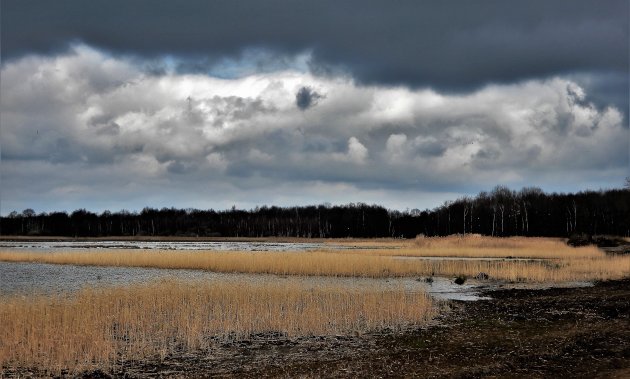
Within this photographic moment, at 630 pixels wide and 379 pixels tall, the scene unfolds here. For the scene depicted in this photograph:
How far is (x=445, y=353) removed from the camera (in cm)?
1195

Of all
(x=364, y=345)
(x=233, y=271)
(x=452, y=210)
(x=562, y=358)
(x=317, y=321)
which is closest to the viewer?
(x=562, y=358)

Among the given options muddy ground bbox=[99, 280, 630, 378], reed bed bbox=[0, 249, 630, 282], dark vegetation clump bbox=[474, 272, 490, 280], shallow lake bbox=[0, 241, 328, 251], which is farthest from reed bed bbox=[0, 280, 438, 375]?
shallow lake bbox=[0, 241, 328, 251]

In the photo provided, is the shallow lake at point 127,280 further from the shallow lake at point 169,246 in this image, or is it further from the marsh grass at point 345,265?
the shallow lake at point 169,246

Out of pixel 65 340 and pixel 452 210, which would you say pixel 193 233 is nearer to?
pixel 452 210

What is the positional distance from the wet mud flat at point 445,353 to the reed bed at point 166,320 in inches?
24.3

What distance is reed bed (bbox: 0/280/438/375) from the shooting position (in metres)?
11.7

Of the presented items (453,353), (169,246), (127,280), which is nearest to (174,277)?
(127,280)

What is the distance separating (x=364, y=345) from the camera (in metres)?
13.1

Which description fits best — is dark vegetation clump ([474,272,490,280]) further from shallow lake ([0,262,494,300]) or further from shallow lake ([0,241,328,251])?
shallow lake ([0,241,328,251])

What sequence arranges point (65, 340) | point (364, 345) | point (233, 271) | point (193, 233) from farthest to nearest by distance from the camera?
point (193, 233)
point (233, 271)
point (364, 345)
point (65, 340)

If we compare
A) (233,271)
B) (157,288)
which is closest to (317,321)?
(157,288)

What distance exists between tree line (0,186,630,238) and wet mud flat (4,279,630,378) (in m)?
63.0

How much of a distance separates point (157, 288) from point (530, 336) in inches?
522

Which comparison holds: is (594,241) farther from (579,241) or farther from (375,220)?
(375,220)
